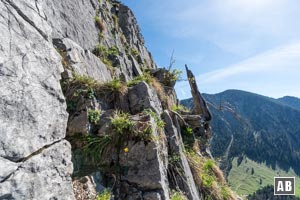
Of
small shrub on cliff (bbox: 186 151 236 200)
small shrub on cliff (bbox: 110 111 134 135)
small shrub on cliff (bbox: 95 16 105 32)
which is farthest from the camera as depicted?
small shrub on cliff (bbox: 95 16 105 32)

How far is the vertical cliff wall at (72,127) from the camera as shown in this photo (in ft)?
20.2

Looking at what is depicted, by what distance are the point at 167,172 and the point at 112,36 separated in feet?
46.4

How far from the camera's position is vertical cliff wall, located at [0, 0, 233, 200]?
20.2 feet

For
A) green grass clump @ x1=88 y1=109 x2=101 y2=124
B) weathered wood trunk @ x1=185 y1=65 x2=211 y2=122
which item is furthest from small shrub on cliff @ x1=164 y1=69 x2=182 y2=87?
green grass clump @ x1=88 y1=109 x2=101 y2=124

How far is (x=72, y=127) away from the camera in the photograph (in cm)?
1008

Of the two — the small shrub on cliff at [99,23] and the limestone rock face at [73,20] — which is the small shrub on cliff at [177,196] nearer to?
the limestone rock face at [73,20]

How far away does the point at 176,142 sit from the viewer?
12.1 m

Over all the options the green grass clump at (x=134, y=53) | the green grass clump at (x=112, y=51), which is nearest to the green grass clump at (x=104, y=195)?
the green grass clump at (x=112, y=51)

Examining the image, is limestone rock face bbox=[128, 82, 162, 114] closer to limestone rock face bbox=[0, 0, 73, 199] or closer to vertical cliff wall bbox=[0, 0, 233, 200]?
vertical cliff wall bbox=[0, 0, 233, 200]

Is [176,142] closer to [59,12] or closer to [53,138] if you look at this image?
[53,138]

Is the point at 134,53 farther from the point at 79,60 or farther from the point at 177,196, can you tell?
the point at 177,196

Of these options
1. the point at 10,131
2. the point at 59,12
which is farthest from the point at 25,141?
the point at 59,12

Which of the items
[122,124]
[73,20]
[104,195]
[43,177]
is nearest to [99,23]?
[73,20]

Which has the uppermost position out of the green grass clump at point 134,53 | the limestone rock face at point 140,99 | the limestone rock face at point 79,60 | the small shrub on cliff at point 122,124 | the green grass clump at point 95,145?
the green grass clump at point 134,53
